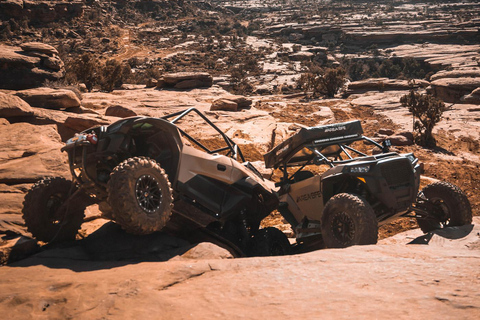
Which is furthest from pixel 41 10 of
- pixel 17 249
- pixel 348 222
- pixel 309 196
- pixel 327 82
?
pixel 348 222

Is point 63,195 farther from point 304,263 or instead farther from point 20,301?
point 304,263

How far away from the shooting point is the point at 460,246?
6.05 m

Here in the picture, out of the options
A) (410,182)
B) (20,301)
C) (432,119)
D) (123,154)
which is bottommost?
(432,119)

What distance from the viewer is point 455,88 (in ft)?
90.5

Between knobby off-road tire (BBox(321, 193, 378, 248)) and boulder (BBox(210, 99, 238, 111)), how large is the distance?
44.1 feet

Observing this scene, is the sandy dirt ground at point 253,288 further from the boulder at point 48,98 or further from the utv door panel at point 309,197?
the boulder at point 48,98

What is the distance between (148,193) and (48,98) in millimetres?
10045

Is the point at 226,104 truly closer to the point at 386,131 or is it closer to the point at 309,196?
the point at 386,131

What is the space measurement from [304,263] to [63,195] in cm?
342

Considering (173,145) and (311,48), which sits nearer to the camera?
(173,145)

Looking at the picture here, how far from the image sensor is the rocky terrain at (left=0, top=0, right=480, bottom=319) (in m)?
3.03

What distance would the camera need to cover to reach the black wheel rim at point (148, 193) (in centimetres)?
474

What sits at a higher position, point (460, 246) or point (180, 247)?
point (180, 247)

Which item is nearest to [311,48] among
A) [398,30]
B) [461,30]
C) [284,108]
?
[398,30]
